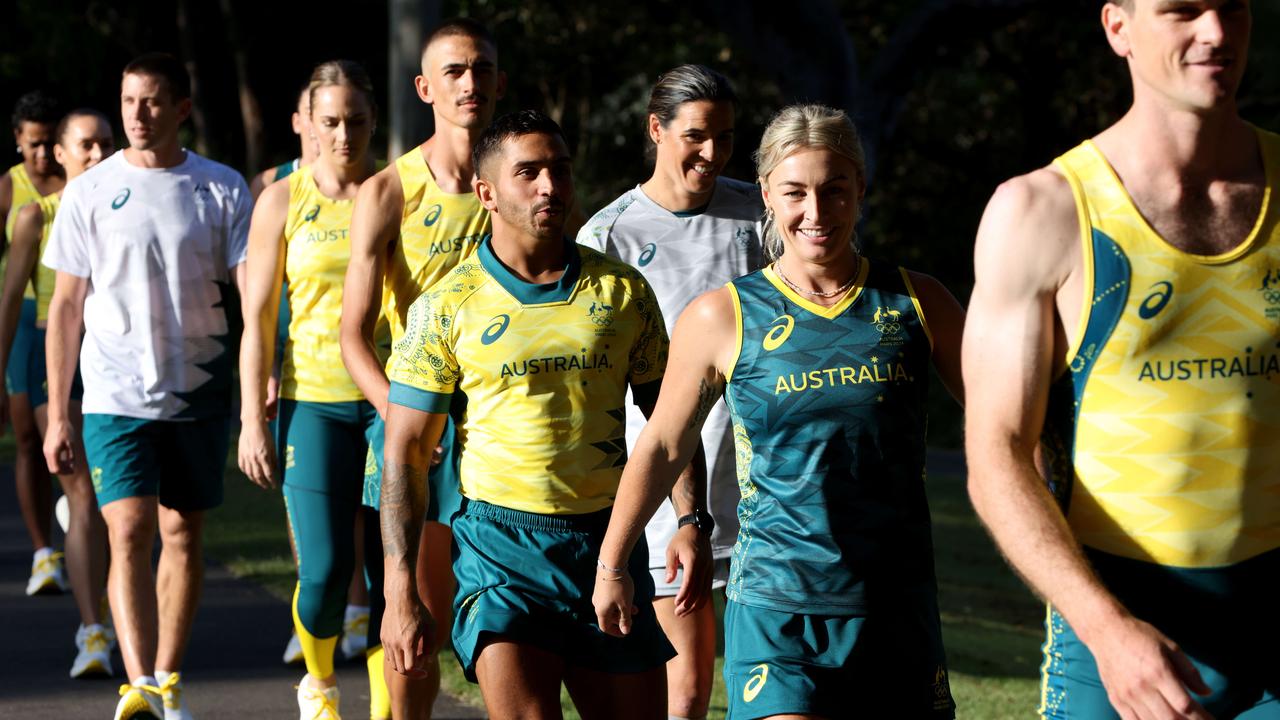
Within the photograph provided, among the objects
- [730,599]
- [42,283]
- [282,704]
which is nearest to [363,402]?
[282,704]

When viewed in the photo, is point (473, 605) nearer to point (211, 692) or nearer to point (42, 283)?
point (211, 692)

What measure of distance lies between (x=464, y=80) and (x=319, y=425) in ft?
4.55

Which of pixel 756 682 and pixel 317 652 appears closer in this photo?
pixel 756 682

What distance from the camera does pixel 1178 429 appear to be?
10.1ft

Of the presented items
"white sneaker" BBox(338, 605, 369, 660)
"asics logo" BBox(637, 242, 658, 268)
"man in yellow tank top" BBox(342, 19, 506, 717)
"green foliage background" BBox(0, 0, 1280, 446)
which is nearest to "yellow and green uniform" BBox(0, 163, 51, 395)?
"white sneaker" BBox(338, 605, 369, 660)

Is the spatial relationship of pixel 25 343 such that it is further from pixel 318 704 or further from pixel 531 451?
pixel 531 451

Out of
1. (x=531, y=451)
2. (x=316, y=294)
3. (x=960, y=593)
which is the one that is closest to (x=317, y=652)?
(x=316, y=294)

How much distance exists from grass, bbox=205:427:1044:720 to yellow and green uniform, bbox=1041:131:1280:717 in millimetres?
4183

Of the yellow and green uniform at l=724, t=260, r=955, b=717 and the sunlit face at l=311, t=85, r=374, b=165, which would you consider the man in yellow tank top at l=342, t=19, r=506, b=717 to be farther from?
the yellow and green uniform at l=724, t=260, r=955, b=717

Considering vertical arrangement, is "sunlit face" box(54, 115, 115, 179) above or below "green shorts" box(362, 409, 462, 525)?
above

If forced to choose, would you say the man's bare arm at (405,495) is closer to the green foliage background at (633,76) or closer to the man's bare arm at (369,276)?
the man's bare arm at (369,276)

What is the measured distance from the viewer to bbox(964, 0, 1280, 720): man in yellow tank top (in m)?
3.04

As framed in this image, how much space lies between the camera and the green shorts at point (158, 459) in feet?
22.5

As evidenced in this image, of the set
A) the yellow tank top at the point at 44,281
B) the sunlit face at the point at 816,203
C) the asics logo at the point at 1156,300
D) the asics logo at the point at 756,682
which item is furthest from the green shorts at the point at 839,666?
the yellow tank top at the point at 44,281
